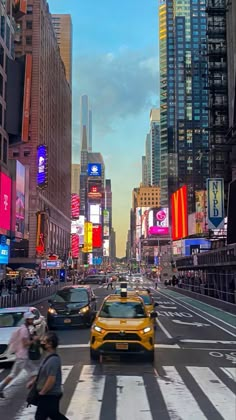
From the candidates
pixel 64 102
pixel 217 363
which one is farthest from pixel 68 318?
pixel 64 102

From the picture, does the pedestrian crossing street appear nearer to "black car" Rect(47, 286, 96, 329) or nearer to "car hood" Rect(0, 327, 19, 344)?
"car hood" Rect(0, 327, 19, 344)

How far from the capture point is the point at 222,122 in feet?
210

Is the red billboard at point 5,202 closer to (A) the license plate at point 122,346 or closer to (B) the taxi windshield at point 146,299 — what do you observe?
(B) the taxi windshield at point 146,299

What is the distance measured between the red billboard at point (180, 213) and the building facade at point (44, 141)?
25055mm

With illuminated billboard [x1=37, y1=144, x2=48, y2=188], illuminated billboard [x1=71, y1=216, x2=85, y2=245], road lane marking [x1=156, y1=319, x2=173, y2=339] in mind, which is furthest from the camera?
illuminated billboard [x1=71, y1=216, x2=85, y2=245]

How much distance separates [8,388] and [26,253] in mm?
92427

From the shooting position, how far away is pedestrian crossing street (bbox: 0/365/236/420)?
797 cm

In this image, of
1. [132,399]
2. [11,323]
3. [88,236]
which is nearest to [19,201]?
[11,323]

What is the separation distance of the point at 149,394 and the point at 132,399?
1.76 ft

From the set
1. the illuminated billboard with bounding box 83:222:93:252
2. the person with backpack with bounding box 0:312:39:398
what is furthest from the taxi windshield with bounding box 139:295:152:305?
the illuminated billboard with bounding box 83:222:93:252

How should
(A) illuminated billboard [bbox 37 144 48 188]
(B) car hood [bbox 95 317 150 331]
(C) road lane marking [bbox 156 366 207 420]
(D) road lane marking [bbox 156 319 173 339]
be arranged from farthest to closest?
(A) illuminated billboard [bbox 37 144 48 188]
(D) road lane marking [bbox 156 319 173 339]
(B) car hood [bbox 95 317 150 331]
(C) road lane marking [bbox 156 366 207 420]

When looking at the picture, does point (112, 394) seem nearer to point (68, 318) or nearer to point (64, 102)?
point (68, 318)

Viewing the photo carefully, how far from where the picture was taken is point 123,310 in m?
14.0

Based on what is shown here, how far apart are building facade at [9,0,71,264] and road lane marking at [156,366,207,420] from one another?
244ft
